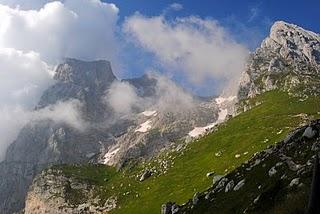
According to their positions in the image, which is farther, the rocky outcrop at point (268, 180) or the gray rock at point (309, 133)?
the gray rock at point (309, 133)

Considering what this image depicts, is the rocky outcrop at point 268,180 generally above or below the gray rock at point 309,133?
below

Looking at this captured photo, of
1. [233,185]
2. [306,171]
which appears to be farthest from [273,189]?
[233,185]

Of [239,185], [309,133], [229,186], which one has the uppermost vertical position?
[309,133]

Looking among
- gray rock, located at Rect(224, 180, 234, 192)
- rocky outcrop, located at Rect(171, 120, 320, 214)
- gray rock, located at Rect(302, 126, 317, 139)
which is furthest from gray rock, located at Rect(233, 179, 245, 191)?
gray rock, located at Rect(302, 126, 317, 139)

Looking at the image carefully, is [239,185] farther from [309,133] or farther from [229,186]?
[309,133]

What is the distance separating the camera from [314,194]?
21297 mm

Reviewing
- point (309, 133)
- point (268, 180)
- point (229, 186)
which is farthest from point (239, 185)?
point (309, 133)

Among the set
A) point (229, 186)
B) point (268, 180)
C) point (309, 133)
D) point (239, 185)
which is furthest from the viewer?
point (229, 186)

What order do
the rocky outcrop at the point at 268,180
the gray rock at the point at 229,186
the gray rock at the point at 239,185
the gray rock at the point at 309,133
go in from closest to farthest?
1. the rocky outcrop at the point at 268,180
2. the gray rock at the point at 309,133
3. the gray rock at the point at 239,185
4. the gray rock at the point at 229,186

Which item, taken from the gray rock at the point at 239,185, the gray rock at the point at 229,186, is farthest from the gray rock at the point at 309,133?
the gray rock at the point at 229,186

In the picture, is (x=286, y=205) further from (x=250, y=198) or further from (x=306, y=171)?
(x=250, y=198)

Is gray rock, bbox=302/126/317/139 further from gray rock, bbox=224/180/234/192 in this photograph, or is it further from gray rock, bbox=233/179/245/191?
gray rock, bbox=224/180/234/192

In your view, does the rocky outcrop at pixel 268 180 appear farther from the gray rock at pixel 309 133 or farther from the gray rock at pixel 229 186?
the gray rock at pixel 309 133

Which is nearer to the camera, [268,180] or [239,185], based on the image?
[268,180]
